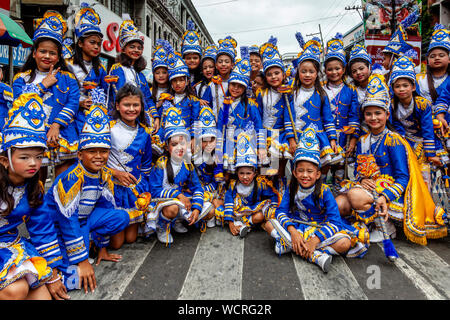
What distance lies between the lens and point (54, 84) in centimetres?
310

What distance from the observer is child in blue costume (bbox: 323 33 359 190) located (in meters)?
3.86

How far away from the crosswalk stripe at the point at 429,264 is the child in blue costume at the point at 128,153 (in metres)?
2.69

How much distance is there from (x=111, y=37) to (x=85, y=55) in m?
11.3

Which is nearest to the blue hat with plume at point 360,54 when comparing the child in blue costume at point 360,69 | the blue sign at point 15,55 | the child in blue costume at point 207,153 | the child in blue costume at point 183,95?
the child in blue costume at point 360,69

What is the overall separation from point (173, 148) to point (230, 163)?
82 centimetres

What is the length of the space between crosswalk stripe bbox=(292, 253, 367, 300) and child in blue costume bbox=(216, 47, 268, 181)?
1675 millimetres

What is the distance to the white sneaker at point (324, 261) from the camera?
2.37m

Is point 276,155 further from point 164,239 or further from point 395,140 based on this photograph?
point 164,239

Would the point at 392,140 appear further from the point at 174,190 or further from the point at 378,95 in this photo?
the point at 174,190

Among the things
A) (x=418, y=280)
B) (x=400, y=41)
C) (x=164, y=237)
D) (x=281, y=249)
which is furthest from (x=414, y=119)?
(x=164, y=237)

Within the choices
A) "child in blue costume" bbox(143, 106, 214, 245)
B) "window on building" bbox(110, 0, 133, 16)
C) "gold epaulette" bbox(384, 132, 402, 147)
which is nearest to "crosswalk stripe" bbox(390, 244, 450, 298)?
"gold epaulette" bbox(384, 132, 402, 147)

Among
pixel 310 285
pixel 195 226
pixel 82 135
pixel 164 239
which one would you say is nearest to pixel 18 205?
pixel 82 135

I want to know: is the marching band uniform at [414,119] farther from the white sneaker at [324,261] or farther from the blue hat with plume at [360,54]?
the white sneaker at [324,261]

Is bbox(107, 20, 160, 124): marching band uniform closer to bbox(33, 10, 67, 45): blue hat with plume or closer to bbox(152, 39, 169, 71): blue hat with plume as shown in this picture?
bbox(152, 39, 169, 71): blue hat with plume
